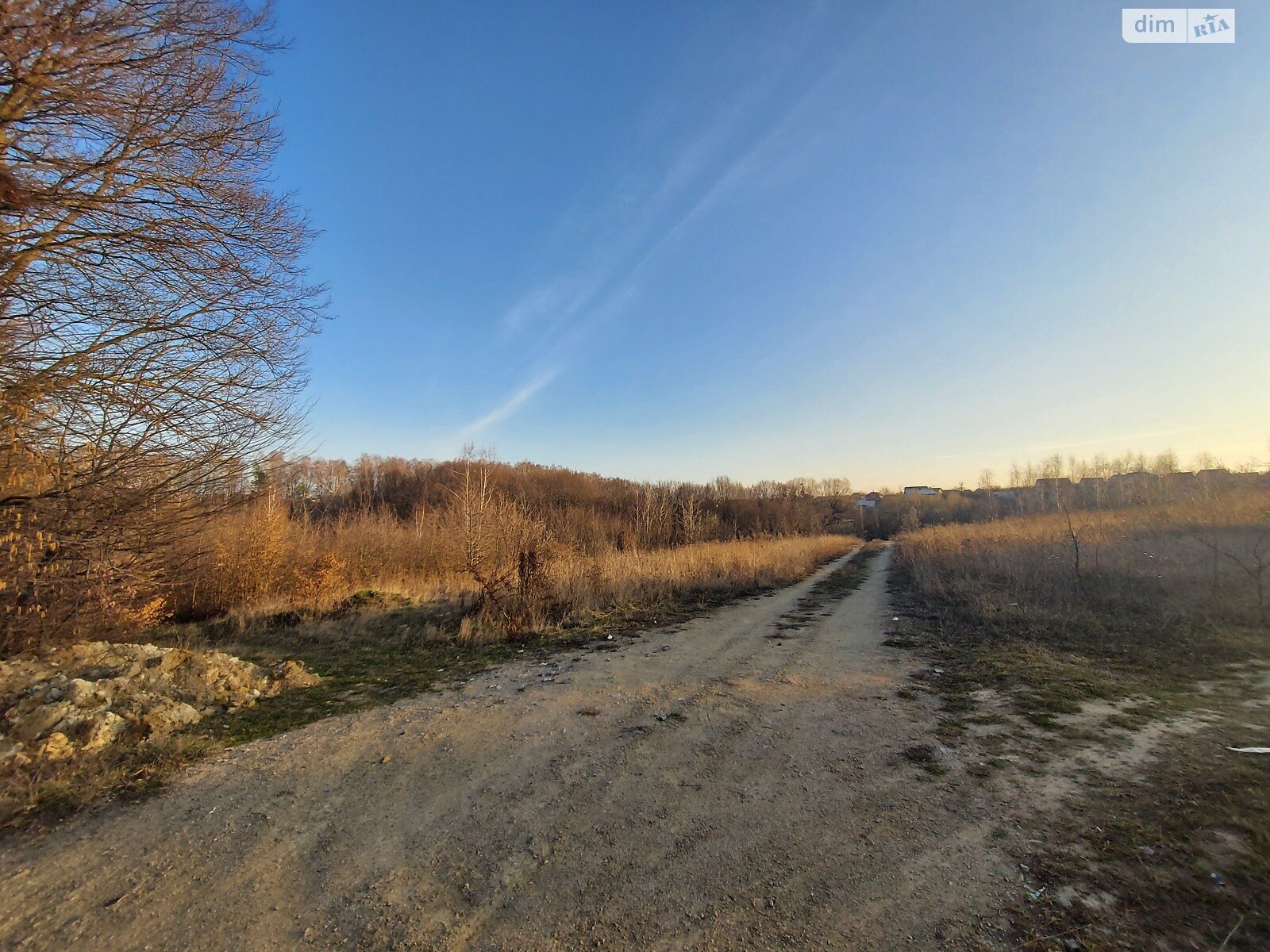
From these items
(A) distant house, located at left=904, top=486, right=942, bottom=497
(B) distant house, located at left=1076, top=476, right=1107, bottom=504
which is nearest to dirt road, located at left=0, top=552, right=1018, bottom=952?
(B) distant house, located at left=1076, top=476, right=1107, bottom=504

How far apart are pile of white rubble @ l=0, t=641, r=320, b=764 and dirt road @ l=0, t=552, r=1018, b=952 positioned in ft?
3.72

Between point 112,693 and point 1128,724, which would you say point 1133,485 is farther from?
point 112,693

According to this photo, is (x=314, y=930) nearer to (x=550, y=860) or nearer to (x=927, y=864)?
(x=550, y=860)

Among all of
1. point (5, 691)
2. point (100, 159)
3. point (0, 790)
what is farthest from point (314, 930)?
point (100, 159)

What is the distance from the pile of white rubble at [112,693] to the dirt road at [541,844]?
1.14m

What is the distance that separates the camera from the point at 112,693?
207 inches

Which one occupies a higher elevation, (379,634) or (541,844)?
(541,844)

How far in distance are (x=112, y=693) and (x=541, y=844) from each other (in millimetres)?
4948

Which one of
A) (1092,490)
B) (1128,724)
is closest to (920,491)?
(1092,490)

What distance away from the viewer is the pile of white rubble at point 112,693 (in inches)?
177

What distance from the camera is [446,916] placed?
8.71 ft

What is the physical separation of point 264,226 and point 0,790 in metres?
5.61

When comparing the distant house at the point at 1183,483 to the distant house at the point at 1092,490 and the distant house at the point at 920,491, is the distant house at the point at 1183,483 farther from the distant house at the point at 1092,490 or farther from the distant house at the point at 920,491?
the distant house at the point at 920,491

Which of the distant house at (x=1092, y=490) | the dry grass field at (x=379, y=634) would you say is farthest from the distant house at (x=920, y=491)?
the dry grass field at (x=379, y=634)
